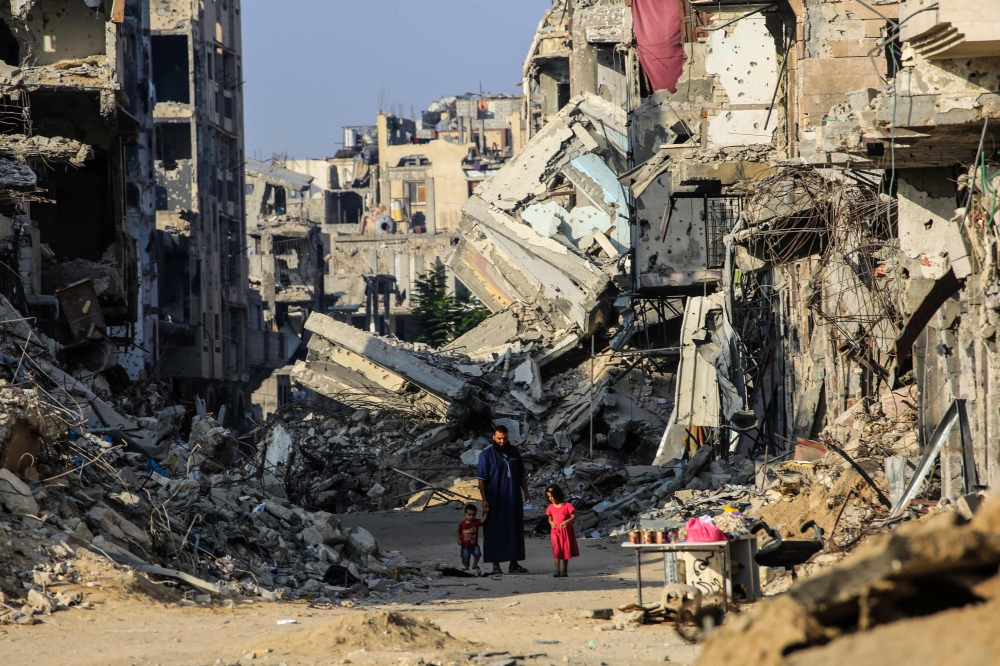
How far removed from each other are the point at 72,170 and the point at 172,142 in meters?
26.4

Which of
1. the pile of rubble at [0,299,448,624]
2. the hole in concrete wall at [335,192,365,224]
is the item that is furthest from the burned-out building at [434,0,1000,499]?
the hole in concrete wall at [335,192,365,224]

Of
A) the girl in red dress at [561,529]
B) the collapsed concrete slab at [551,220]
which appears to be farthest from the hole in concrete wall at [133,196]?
the girl in red dress at [561,529]

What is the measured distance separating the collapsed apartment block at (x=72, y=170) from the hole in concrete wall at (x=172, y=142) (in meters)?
25.6

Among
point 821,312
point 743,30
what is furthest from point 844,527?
A: point 743,30

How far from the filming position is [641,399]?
22781mm

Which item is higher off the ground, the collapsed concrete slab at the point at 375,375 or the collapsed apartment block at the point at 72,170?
the collapsed apartment block at the point at 72,170

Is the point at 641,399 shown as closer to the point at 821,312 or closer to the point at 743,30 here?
the point at 743,30

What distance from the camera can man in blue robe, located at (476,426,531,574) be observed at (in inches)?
420

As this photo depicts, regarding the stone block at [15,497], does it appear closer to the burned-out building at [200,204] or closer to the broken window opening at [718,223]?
the broken window opening at [718,223]

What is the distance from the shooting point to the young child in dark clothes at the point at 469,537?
35.3 feet

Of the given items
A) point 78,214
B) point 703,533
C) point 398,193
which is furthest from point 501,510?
point 398,193

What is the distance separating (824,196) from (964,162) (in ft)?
12.1

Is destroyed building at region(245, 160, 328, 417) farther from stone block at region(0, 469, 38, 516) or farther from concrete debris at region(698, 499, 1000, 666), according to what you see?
concrete debris at region(698, 499, 1000, 666)

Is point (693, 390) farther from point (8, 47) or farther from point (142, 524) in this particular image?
point (8, 47)
